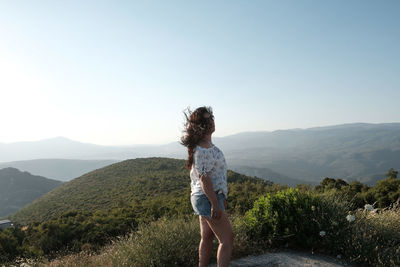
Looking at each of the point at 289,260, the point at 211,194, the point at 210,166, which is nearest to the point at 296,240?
the point at 289,260

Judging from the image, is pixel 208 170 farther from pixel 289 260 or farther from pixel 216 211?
pixel 289 260

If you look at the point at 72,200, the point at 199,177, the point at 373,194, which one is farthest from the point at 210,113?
the point at 72,200

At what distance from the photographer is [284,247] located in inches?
178

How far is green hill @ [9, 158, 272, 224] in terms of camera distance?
24.6 meters

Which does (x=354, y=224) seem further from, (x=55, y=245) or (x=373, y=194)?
(x=55, y=245)

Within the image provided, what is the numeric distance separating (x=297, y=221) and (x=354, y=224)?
886 mm

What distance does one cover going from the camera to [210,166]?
2.70m

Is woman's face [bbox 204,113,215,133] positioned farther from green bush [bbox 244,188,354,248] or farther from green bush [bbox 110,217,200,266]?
green bush [bbox 244,188,354,248]

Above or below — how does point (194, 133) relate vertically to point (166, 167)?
above

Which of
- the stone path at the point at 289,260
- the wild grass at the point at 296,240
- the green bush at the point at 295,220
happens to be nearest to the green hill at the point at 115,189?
the wild grass at the point at 296,240

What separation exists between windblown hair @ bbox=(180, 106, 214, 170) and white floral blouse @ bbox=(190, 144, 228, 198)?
88 millimetres

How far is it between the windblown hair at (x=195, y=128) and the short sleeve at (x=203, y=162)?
0.48 ft

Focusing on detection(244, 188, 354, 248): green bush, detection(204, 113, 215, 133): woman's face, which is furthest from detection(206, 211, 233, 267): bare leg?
detection(244, 188, 354, 248): green bush

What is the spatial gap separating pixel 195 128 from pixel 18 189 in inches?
4017
